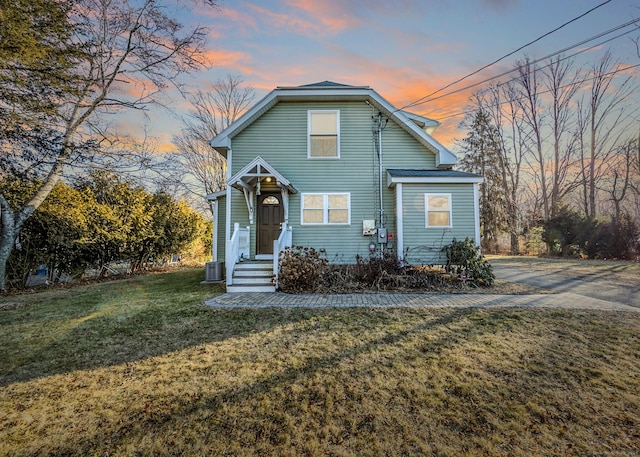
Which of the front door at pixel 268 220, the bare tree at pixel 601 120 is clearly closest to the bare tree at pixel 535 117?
the bare tree at pixel 601 120

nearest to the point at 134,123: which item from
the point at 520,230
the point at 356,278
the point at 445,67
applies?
the point at 356,278

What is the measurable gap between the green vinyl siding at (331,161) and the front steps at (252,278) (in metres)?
1.84

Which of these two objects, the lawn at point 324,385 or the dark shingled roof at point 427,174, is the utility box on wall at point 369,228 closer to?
the dark shingled roof at point 427,174

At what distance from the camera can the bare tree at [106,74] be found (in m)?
8.81

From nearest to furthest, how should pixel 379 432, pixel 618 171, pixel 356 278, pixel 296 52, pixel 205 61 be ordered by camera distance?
1. pixel 379 432
2. pixel 356 278
3. pixel 296 52
4. pixel 205 61
5. pixel 618 171

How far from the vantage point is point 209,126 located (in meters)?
25.3

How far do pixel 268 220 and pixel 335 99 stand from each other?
201 inches

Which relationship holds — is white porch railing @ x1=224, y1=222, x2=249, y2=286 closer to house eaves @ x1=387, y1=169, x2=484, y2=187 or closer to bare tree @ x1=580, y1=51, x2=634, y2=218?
house eaves @ x1=387, y1=169, x2=484, y2=187

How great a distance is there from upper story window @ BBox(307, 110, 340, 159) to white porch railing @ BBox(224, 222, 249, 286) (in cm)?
378

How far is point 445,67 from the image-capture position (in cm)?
1134

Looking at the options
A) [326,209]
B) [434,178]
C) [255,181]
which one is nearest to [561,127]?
[434,178]

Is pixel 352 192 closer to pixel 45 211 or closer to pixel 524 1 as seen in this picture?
pixel 524 1

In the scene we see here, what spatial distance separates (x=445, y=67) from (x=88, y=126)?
46.0ft

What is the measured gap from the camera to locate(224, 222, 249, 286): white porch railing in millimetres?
8328
